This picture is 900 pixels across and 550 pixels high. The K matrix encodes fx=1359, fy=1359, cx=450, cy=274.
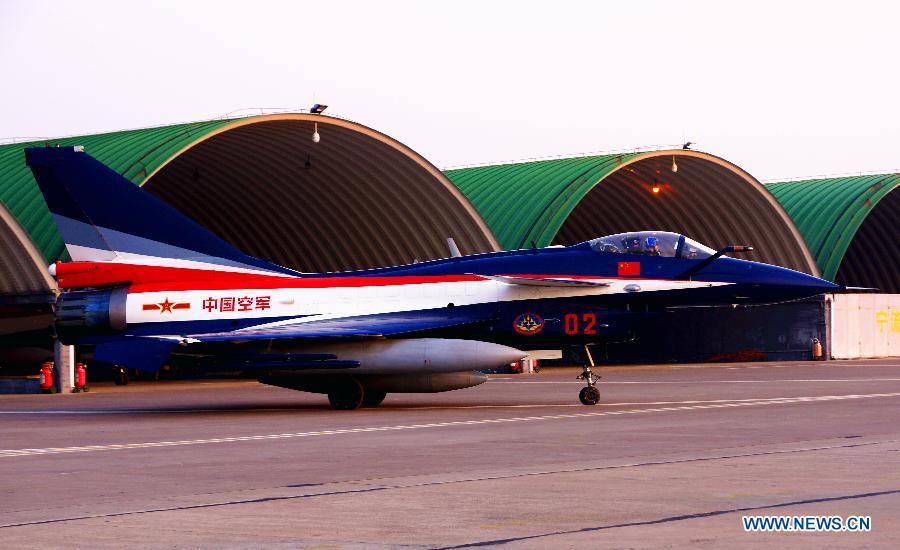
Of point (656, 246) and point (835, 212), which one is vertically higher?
point (835, 212)

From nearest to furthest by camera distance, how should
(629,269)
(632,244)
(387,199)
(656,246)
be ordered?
(629,269) → (656,246) → (632,244) → (387,199)

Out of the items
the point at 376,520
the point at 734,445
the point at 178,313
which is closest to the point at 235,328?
the point at 178,313

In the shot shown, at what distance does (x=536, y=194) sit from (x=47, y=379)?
23646mm

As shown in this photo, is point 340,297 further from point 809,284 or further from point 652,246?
point 809,284

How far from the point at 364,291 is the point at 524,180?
1242 inches

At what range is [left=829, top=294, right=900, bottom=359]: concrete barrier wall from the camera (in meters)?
58.3

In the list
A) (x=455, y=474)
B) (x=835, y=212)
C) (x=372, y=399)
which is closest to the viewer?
(x=455, y=474)

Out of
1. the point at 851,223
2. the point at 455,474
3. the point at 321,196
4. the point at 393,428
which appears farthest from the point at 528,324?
the point at 851,223

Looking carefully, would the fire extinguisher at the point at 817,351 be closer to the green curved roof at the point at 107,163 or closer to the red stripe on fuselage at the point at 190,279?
the green curved roof at the point at 107,163

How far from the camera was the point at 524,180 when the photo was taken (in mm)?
58438

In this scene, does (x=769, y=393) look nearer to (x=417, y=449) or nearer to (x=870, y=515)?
(x=417, y=449)

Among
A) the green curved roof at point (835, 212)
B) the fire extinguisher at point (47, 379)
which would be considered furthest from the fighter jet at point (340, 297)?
the green curved roof at point (835, 212)

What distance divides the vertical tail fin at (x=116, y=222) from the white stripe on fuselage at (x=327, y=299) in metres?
0.66

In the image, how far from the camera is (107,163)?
4147 cm
